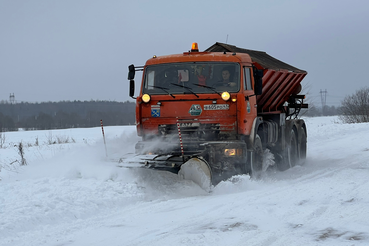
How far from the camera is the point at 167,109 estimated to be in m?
7.88

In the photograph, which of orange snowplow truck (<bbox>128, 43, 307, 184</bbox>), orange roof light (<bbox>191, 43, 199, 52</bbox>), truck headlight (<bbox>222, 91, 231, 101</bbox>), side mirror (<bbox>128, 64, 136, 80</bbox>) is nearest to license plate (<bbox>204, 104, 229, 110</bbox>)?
orange snowplow truck (<bbox>128, 43, 307, 184</bbox>)

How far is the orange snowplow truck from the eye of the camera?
7344 mm

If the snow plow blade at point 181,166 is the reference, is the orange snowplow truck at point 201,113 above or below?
above

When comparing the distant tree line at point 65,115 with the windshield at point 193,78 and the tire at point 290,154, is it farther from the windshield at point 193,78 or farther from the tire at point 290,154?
the windshield at point 193,78

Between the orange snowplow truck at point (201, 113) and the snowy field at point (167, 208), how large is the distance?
430 millimetres

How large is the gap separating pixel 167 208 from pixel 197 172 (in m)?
1.24

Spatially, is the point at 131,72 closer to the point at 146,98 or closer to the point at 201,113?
the point at 146,98

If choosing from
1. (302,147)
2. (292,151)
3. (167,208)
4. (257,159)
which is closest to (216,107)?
(257,159)

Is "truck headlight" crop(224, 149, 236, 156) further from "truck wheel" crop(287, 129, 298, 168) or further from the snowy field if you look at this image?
"truck wheel" crop(287, 129, 298, 168)

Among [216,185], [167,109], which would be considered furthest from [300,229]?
[167,109]

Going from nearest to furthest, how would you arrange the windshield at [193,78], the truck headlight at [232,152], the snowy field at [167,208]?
the snowy field at [167,208], the truck headlight at [232,152], the windshield at [193,78]

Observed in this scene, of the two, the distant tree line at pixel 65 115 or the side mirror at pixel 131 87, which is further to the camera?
the distant tree line at pixel 65 115

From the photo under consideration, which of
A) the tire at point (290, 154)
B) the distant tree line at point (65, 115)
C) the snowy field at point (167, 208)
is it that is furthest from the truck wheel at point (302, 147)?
the distant tree line at point (65, 115)

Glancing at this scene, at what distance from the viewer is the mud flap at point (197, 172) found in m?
6.90
